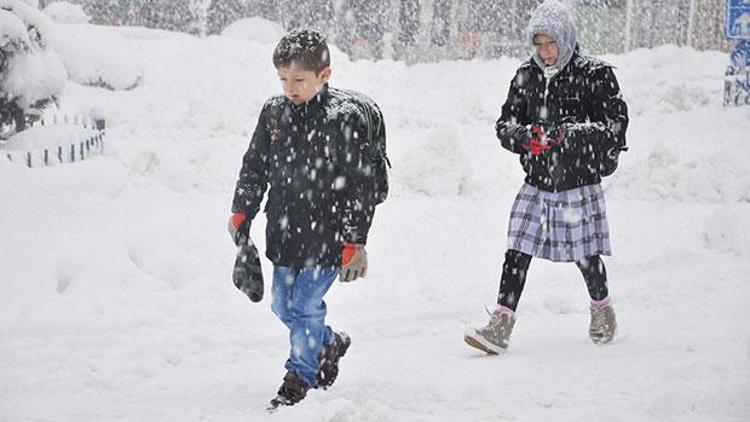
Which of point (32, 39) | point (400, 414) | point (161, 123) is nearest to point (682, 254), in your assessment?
point (400, 414)

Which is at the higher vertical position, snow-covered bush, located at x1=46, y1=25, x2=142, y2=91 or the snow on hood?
the snow on hood

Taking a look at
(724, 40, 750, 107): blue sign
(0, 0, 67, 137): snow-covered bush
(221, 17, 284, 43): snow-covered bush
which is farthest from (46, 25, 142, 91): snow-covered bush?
(724, 40, 750, 107): blue sign

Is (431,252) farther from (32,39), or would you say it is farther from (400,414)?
(32,39)

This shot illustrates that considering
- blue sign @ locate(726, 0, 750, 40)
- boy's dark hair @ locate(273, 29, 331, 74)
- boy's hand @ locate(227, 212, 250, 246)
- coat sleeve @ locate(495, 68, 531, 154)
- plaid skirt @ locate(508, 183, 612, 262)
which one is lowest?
plaid skirt @ locate(508, 183, 612, 262)

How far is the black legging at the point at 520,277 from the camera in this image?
483 centimetres

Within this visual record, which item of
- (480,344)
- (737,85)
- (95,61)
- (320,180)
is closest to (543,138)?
(480,344)

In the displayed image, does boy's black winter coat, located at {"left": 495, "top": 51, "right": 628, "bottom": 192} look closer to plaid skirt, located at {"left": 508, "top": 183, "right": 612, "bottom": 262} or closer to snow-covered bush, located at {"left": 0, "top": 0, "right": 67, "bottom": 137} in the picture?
plaid skirt, located at {"left": 508, "top": 183, "right": 612, "bottom": 262}

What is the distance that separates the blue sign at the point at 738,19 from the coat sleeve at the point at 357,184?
48.8 feet

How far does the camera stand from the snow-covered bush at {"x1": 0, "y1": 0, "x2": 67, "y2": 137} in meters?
9.58

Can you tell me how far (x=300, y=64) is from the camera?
12.5 ft

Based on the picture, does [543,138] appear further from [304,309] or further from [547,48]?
[304,309]

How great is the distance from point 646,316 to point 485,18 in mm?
22821

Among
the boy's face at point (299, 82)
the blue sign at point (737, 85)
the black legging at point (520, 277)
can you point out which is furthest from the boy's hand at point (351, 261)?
the blue sign at point (737, 85)

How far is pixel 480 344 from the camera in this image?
474 centimetres
